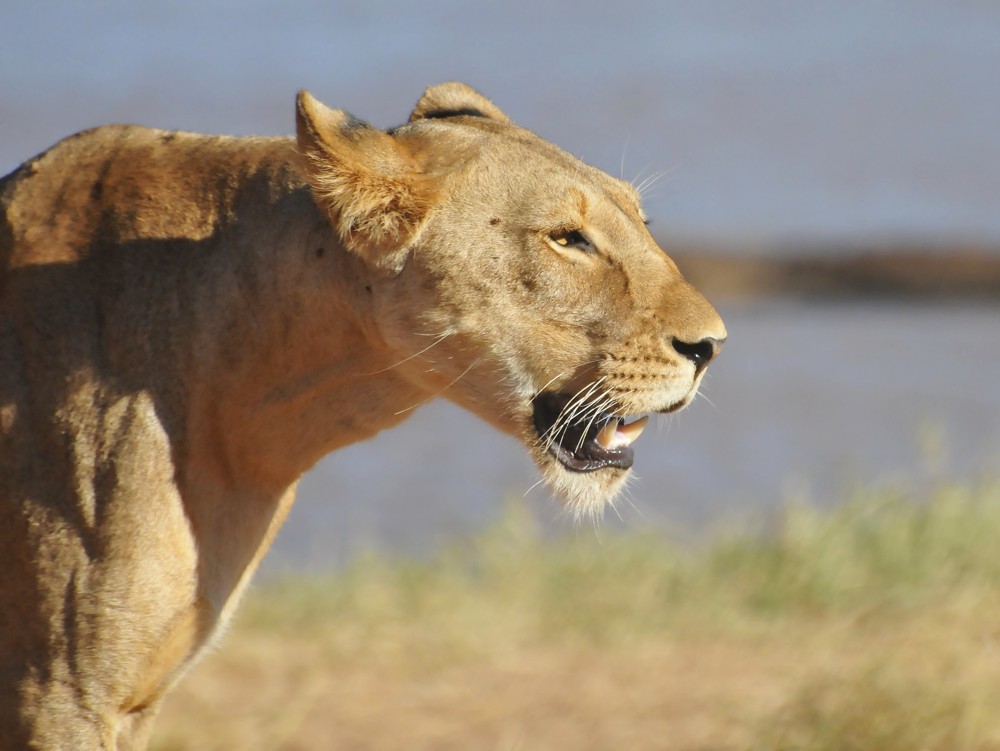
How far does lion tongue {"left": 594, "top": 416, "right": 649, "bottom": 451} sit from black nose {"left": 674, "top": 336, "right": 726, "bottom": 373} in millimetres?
247

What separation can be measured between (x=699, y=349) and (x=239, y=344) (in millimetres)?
1056

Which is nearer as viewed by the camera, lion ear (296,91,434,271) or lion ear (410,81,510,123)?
lion ear (296,91,434,271)

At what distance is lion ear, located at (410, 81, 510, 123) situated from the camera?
4246 millimetres

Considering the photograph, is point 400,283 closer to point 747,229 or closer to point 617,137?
point 617,137

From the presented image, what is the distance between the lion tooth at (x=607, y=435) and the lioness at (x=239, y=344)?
0.03m

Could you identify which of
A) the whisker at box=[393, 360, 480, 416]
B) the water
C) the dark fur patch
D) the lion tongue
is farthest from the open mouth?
the water

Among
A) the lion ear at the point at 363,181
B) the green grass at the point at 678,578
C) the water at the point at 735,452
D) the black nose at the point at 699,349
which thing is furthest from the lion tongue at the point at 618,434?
the water at the point at 735,452

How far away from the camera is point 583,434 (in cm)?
381

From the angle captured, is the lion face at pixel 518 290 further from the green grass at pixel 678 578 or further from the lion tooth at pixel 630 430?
the green grass at pixel 678 578

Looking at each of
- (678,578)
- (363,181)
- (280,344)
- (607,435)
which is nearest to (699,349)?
(607,435)

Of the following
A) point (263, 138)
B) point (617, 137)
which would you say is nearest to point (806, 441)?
A: point (617, 137)

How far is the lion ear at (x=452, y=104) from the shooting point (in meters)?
4.25

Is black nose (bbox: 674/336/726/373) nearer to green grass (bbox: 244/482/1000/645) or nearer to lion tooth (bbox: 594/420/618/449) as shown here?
lion tooth (bbox: 594/420/618/449)

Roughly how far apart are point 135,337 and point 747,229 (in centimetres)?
1184
